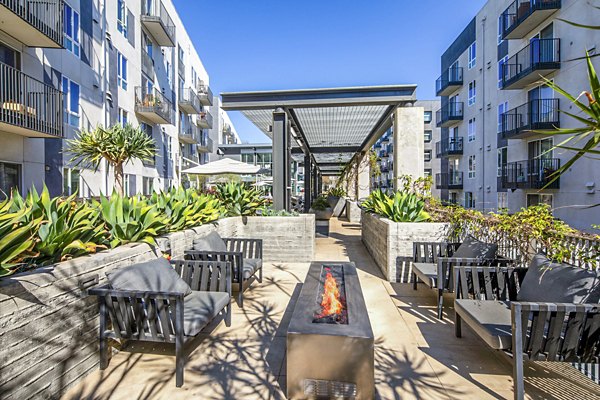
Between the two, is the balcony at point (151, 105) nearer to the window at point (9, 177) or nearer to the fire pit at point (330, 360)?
the window at point (9, 177)

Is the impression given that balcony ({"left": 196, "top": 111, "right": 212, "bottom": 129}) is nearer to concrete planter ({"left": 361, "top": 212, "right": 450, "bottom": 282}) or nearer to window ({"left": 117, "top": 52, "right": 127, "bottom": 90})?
window ({"left": 117, "top": 52, "right": 127, "bottom": 90})

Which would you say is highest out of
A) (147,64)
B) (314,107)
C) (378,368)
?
(147,64)

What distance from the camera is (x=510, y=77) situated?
1639cm

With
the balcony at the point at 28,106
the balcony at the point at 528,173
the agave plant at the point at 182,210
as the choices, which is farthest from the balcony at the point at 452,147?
the balcony at the point at 28,106

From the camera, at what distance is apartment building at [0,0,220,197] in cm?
900

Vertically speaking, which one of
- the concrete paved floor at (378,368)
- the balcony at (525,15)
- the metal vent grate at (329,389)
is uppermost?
the balcony at (525,15)

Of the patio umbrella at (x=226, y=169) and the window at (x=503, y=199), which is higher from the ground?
the patio umbrella at (x=226, y=169)

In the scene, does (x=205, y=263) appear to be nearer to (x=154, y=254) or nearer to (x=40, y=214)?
(x=154, y=254)

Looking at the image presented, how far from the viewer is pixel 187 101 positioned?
→ 24328 mm

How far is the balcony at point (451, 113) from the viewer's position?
24528 millimetres

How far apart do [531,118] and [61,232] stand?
1785 cm

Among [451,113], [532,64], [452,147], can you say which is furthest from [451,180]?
[532,64]

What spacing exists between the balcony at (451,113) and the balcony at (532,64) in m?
7.90

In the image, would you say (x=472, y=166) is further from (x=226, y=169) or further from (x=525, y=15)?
(x=226, y=169)
